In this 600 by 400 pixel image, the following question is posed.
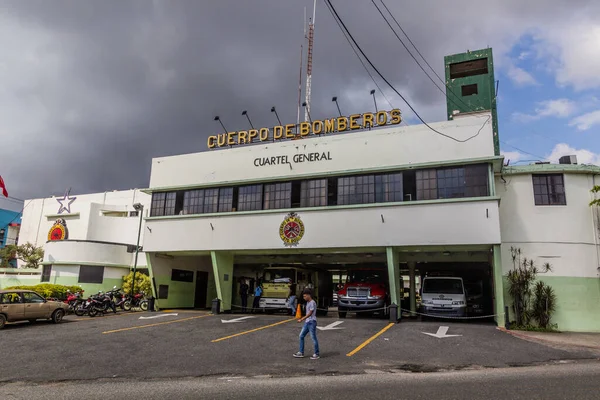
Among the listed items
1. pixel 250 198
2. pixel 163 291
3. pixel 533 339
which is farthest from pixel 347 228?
pixel 163 291

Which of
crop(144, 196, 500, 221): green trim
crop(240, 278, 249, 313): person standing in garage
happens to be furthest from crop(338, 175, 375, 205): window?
crop(240, 278, 249, 313): person standing in garage

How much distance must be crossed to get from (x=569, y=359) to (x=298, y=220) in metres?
12.6

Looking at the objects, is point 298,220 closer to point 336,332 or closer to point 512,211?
point 336,332

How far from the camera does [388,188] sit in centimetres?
2022

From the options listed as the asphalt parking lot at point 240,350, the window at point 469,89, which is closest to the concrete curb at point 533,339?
the asphalt parking lot at point 240,350

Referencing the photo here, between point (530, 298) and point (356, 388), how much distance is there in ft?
45.0

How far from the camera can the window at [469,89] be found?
3384 centimetres

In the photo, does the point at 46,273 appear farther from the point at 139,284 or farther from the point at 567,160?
the point at 567,160

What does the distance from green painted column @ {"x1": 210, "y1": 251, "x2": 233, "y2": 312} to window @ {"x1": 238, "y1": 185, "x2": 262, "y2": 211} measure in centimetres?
291

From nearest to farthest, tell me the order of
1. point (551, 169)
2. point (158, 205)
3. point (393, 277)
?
point (393, 277), point (551, 169), point (158, 205)

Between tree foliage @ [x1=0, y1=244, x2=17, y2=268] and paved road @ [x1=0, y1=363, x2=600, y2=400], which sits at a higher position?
tree foliage @ [x1=0, y1=244, x2=17, y2=268]

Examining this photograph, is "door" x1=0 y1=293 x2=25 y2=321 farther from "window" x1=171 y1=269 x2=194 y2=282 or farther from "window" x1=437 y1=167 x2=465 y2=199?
"window" x1=437 y1=167 x2=465 y2=199

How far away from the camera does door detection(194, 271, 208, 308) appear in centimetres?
2905

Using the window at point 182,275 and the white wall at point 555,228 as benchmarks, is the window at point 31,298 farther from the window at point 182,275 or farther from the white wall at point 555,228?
the white wall at point 555,228
